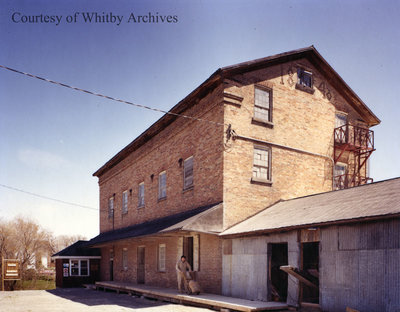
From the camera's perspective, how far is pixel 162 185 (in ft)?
71.6

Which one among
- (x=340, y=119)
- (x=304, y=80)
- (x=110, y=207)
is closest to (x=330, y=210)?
(x=304, y=80)

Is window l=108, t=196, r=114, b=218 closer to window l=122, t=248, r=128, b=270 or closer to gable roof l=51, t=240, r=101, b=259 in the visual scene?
gable roof l=51, t=240, r=101, b=259

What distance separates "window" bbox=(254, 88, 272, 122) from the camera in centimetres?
1720

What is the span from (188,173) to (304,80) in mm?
6991

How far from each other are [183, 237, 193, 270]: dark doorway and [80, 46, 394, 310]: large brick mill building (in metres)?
0.05

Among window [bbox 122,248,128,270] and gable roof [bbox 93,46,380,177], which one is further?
window [bbox 122,248,128,270]

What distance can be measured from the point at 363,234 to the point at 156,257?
42.1 ft

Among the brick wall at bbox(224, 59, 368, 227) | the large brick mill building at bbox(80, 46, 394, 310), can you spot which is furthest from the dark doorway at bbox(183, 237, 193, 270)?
the brick wall at bbox(224, 59, 368, 227)

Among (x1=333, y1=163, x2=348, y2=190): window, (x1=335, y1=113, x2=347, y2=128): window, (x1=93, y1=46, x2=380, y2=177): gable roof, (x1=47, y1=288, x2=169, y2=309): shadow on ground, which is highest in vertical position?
(x1=93, y1=46, x2=380, y2=177): gable roof

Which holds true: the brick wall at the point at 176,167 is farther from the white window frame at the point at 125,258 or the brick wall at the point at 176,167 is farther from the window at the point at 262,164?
the white window frame at the point at 125,258

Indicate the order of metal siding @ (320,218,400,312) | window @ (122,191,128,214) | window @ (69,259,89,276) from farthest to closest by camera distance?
1. window @ (69,259,89,276)
2. window @ (122,191,128,214)
3. metal siding @ (320,218,400,312)

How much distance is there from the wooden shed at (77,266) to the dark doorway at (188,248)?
40.5 ft

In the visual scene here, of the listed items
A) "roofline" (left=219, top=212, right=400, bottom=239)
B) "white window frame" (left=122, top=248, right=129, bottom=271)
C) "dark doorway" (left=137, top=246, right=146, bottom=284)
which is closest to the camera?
"roofline" (left=219, top=212, right=400, bottom=239)

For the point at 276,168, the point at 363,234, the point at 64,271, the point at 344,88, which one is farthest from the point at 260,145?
the point at 64,271
